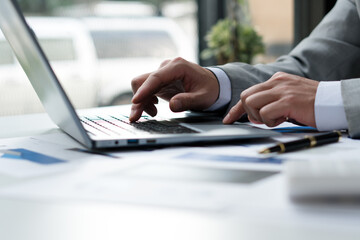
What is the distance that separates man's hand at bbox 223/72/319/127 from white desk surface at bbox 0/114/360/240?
0.31 meters

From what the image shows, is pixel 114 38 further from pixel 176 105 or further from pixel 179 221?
pixel 179 221

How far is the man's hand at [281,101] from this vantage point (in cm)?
67

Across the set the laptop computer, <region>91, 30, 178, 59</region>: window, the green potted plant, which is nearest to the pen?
the laptop computer

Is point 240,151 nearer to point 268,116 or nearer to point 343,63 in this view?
point 268,116

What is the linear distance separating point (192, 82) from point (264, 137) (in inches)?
9.9

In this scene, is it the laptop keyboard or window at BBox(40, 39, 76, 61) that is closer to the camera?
the laptop keyboard

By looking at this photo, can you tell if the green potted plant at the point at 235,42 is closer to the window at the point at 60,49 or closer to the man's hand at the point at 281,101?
the window at the point at 60,49

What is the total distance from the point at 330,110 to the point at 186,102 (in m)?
0.24

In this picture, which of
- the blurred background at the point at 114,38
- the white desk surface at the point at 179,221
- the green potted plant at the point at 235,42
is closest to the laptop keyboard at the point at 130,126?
the white desk surface at the point at 179,221

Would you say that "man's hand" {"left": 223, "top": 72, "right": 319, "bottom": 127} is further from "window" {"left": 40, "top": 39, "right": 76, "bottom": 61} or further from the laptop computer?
"window" {"left": 40, "top": 39, "right": 76, "bottom": 61}

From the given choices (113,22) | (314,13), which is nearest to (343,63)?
(314,13)

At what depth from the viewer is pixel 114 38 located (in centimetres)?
305

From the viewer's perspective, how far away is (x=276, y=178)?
427 mm

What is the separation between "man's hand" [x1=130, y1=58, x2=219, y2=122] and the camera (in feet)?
2.50
